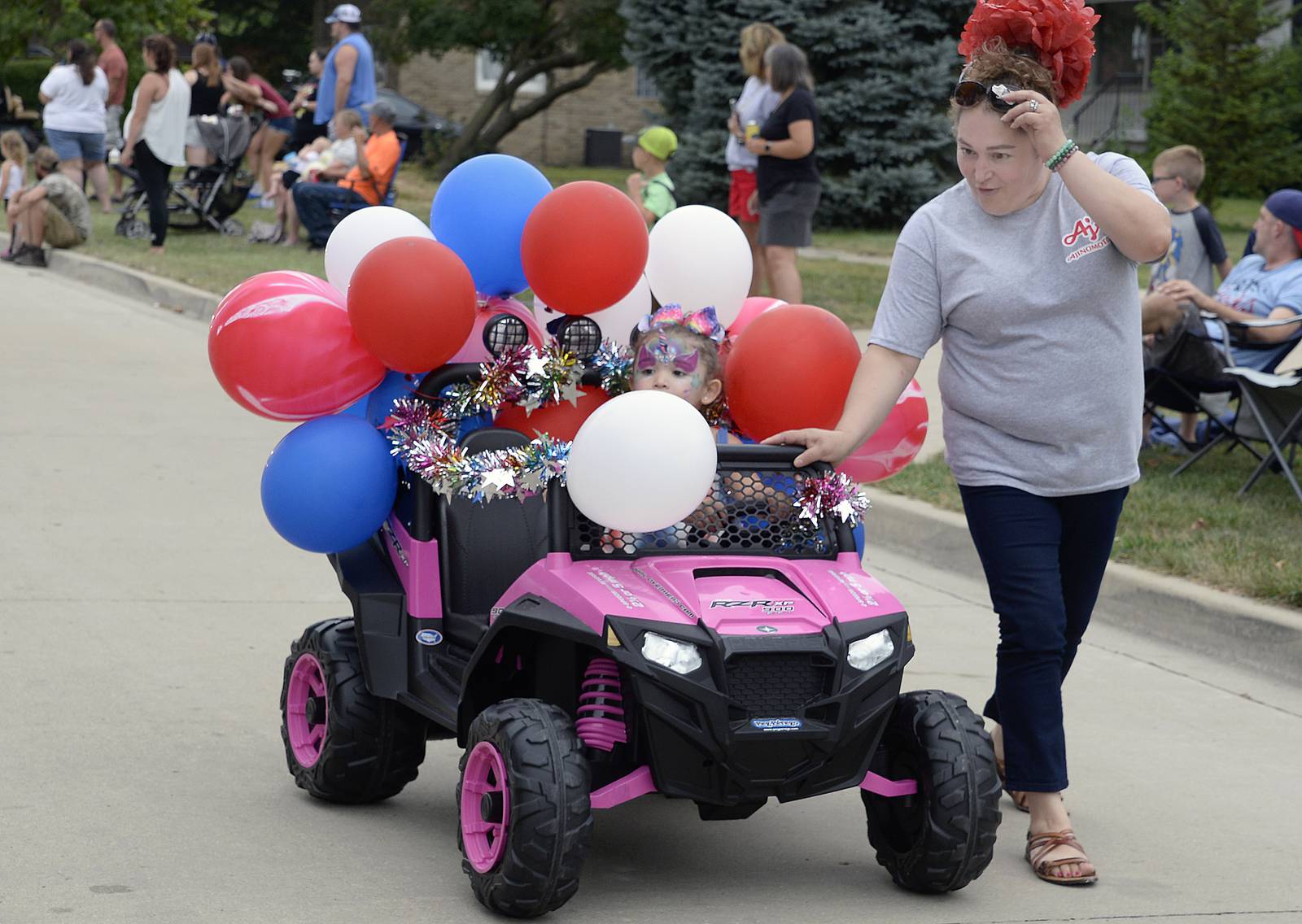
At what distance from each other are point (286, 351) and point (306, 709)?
101 cm

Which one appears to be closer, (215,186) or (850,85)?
(215,186)

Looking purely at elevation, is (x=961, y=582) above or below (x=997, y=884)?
below

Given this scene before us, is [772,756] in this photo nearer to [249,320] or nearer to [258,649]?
[249,320]

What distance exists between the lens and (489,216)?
14.9 ft

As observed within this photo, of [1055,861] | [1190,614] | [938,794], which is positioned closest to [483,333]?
[938,794]

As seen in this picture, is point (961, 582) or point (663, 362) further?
point (961, 582)

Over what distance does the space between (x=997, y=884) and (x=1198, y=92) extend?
24284mm

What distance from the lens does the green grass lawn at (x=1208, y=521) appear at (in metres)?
6.67

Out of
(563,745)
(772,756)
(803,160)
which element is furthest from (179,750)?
A: (803,160)

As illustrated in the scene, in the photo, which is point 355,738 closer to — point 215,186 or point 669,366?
point 669,366

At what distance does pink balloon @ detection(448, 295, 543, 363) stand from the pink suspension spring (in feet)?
3.07

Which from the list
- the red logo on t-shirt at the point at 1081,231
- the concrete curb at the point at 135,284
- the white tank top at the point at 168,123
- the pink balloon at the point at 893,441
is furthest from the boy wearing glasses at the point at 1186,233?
the white tank top at the point at 168,123

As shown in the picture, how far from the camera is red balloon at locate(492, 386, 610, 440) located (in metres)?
4.38

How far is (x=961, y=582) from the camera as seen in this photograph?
7.34 meters
